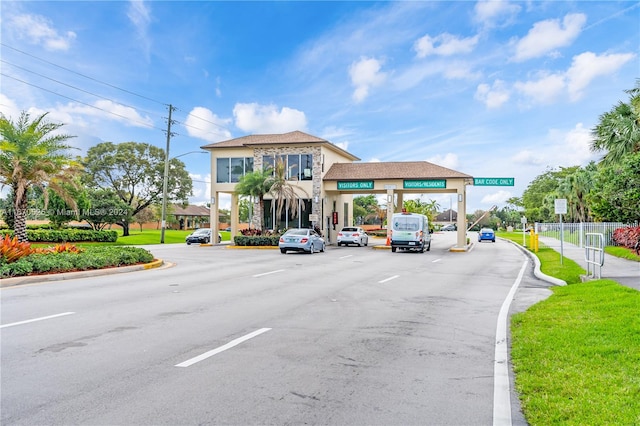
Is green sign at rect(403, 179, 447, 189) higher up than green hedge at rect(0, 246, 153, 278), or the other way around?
green sign at rect(403, 179, 447, 189)

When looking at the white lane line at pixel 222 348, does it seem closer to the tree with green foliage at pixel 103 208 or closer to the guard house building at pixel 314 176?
the guard house building at pixel 314 176

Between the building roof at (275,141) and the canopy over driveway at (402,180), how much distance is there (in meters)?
2.98

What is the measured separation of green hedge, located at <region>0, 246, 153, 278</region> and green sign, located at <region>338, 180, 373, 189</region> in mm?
21200

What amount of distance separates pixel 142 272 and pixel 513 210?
122 meters

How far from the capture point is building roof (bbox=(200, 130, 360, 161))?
38594mm

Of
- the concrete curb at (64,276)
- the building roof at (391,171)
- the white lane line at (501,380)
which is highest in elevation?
the building roof at (391,171)

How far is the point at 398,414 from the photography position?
450cm

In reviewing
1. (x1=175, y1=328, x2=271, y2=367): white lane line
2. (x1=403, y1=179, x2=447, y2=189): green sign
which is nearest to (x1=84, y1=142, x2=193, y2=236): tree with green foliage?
(x1=403, y1=179, x2=447, y2=189): green sign

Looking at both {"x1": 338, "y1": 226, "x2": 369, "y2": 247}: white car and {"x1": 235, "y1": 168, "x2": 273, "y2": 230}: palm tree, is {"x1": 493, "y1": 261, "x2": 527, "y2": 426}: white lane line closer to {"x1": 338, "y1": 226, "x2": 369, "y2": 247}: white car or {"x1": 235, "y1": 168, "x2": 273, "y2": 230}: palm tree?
{"x1": 235, "y1": 168, "x2": 273, "y2": 230}: palm tree

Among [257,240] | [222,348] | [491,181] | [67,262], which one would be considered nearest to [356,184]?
[257,240]

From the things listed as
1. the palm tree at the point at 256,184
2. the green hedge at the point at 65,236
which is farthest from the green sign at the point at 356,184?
the green hedge at the point at 65,236

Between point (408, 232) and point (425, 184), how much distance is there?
26.3 ft

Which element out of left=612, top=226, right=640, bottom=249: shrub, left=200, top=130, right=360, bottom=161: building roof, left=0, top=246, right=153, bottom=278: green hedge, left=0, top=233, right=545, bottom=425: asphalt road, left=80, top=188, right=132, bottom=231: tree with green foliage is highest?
left=200, top=130, right=360, bottom=161: building roof

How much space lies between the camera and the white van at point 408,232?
1179 inches
